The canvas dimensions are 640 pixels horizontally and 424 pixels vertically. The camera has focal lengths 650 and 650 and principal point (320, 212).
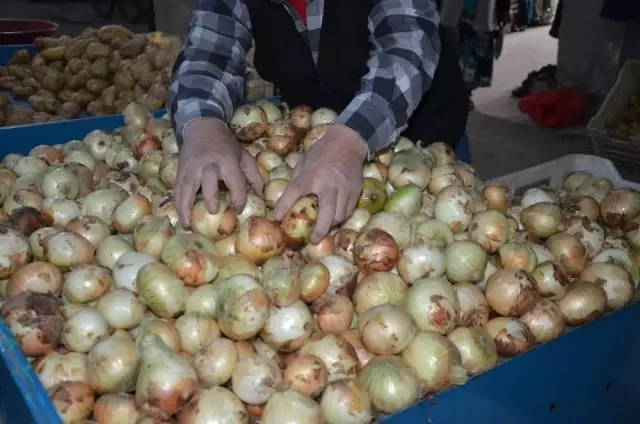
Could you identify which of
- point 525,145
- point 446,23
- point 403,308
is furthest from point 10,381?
point 446,23

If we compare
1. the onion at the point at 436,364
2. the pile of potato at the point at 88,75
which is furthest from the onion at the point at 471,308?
the pile of potato at the point at 88,75

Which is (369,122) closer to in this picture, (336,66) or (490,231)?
(490,231)

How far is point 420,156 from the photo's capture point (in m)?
1.84

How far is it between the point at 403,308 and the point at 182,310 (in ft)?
1.50

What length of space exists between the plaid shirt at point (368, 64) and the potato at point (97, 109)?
5.61 feet

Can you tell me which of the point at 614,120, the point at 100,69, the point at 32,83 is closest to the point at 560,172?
the point at 614,120

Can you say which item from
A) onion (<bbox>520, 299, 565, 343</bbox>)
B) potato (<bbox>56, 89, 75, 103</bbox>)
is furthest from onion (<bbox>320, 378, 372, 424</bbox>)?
potato (<bbox>56, 89, 75, 103</bbox>)

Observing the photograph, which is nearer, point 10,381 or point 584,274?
point 10,381

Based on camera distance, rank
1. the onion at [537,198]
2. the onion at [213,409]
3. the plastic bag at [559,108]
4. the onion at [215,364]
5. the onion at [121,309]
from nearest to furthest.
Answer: the onion at [213,409] < the onion at [215,364] < the onion at [121,309] < the onion at [537,198] < the plastic bag at [559,108]

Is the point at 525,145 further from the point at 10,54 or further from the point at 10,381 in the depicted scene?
the point at 10,381

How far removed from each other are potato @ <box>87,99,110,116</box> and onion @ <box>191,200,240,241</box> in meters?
2.37

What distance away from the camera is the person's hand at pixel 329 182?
1453mm

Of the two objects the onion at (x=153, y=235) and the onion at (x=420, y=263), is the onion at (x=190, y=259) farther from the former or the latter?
the onion at (x=420, y=263)

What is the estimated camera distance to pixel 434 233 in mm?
1557
